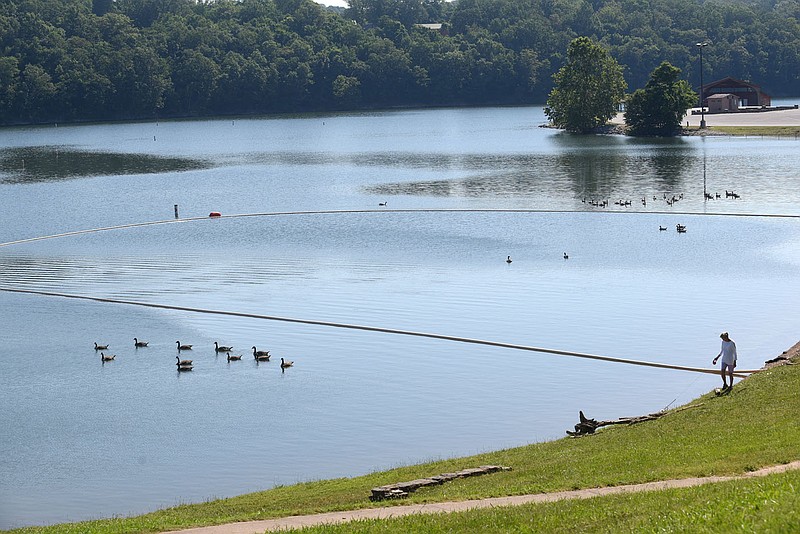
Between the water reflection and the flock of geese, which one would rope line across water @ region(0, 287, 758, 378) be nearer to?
the flock of geese

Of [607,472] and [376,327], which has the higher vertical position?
[607,472]

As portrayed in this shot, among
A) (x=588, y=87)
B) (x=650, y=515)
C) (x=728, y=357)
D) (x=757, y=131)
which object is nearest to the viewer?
(x=650, y=515)

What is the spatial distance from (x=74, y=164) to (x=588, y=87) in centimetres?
6893

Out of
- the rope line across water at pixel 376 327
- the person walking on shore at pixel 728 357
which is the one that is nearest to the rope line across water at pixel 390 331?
the rope line across water at pixel 376 327

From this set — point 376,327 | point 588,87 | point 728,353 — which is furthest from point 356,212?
point 588,87

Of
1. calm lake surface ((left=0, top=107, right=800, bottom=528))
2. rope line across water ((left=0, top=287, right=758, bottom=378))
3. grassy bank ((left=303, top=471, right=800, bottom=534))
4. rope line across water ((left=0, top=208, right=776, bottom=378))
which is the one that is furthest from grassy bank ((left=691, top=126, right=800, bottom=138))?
grassy bank ((left=303, top=471, right=800, bottom=534))

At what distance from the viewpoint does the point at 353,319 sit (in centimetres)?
5044

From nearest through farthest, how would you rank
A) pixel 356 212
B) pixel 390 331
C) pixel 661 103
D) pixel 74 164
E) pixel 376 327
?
1. pixel 390 331
2. pixel 376 327
3. pixel 356 212
4. pixel 74 164
5. pixel 661 103

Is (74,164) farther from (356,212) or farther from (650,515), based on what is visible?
(650,515)

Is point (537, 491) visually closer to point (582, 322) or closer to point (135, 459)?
point (135, 459)

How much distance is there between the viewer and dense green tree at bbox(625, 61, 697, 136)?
150625 mm

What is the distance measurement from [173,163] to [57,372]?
320 ft

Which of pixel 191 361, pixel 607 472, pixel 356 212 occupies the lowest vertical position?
pixel 191 361

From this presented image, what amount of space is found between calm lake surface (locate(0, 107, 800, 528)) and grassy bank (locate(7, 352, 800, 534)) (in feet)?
11.8
